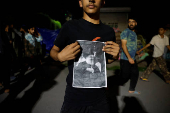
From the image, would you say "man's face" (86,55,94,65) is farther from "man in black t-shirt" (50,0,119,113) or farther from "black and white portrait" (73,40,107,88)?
"man in black t-shirt" (50,0,119,113)

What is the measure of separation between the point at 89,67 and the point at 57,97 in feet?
7.81

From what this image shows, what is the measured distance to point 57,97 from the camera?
3031mm

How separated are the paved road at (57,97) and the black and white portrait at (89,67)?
184cm

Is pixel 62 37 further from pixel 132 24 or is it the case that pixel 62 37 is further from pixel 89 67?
pixel 132 24


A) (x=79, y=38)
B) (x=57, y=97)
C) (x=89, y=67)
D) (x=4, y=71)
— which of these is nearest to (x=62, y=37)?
(x=79, y=38)

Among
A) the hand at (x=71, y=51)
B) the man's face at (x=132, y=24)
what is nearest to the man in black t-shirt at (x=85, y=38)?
the hand at (x=71, y=51)

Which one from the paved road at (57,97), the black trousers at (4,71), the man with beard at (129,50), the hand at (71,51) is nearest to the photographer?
the hand at (71,51)

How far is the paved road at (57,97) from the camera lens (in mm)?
2547

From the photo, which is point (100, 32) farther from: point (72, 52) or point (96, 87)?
point (96, 87)

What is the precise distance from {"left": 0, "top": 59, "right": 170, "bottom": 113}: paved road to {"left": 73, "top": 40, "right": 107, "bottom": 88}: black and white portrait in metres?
1.84

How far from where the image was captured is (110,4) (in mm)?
9477

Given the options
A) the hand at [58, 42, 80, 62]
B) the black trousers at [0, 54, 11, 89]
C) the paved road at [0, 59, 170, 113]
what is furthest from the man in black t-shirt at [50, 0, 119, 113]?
the black trousers at [0, 54, 11, 89]

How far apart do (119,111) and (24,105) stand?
7.36ft

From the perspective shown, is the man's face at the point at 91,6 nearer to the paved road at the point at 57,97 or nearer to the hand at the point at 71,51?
the hand at the point at 71,51
